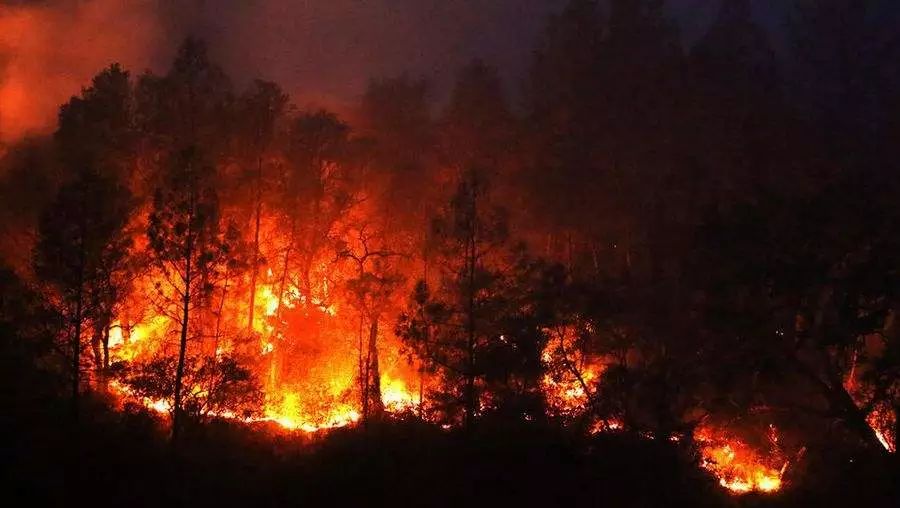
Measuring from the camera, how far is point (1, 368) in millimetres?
19406

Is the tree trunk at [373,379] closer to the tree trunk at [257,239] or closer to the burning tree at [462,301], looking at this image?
the burning tree at [462,301]

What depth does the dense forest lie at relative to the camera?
1814cm

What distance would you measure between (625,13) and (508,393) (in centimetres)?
1653

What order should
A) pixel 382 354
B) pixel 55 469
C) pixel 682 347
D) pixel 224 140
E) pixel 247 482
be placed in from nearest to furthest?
pixel 55 469, pixel 247 482, pixel 682 347, pixel 224 140, pixel 382 354

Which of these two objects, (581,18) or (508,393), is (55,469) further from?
(581,18)

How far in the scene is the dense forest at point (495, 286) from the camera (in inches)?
714

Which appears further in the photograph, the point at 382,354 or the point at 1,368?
the point at 382,354

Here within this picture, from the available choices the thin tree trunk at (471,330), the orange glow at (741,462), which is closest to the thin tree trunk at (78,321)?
the thin tree trunk at (471,330)

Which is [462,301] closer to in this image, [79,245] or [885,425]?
[79,245]

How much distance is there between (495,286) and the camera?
2066cm

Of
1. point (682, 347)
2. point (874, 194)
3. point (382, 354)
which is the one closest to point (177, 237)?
point (382, 354)

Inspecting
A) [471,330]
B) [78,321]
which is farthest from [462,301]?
[78,321]

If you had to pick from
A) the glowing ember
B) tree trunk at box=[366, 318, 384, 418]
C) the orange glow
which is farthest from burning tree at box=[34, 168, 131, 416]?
the glowing ember

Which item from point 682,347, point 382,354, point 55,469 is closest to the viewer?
point 55,469
